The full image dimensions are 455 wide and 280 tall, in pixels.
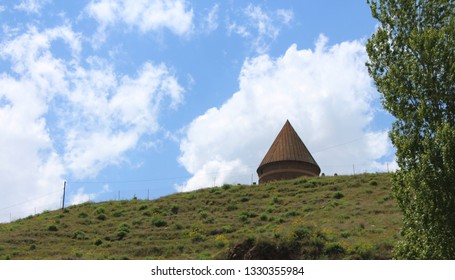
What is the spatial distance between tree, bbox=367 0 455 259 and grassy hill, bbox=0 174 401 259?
851 centimetres

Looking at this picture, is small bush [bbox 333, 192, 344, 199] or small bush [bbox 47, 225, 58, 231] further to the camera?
small bush [bbox 333, 192, 344, 199]

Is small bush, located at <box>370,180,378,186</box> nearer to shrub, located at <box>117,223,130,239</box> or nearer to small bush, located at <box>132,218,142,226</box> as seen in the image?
small bush, located at <box>132,218,142,226</box>

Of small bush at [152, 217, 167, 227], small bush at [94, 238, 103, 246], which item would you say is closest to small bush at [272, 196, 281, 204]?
small bush at [152, 217, 167, 227]

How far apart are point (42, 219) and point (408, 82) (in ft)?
113

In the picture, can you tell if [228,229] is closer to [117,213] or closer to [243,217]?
[243,217]

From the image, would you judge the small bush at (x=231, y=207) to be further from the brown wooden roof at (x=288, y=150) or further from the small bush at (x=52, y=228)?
the small bush at (x=52, y=228)

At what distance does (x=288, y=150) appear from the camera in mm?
52938

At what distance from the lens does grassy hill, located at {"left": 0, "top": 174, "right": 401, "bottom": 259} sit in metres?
24.3

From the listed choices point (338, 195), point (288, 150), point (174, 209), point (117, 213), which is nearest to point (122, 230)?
Result: point (117, 213)

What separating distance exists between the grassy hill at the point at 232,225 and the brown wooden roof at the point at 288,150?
13.5ft

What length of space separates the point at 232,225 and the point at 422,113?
23.0 metres

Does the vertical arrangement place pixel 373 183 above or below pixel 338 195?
above

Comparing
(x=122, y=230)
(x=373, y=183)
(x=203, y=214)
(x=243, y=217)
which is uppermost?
(x=373, y=183)

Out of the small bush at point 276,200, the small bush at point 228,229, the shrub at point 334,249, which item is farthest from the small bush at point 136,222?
the shrub at point 334,249
